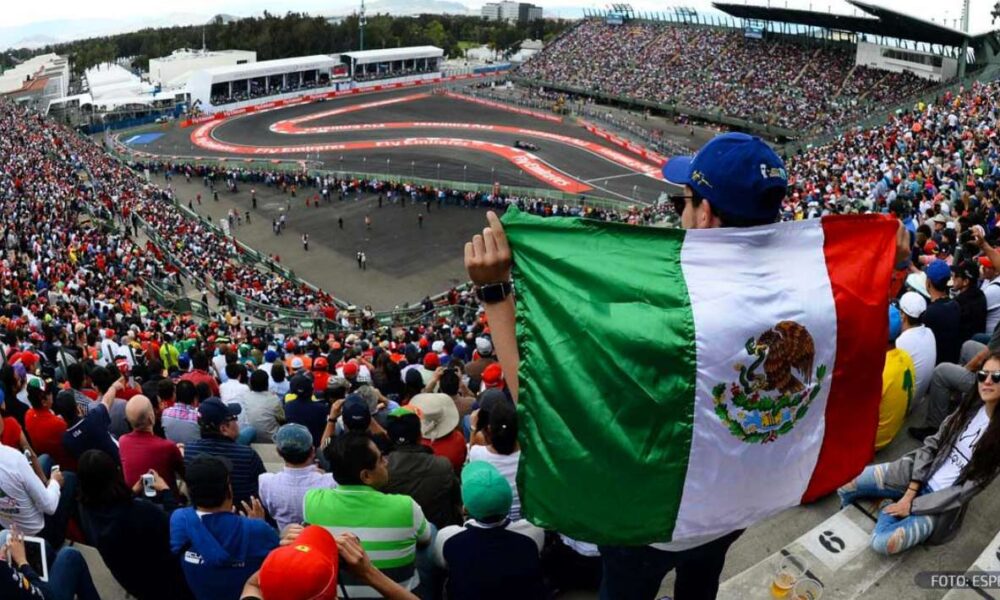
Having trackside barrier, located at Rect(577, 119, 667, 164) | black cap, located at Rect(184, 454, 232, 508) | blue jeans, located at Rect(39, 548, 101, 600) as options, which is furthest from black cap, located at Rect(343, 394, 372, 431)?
trackside barrier, located at Rect(577, 119, 667, 164)

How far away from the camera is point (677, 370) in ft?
8.26

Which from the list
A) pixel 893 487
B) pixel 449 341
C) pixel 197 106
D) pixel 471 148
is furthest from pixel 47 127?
pixel 893 487

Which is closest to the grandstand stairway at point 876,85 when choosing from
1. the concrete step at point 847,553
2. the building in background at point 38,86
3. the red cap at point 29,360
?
the concrete step at point 847,553

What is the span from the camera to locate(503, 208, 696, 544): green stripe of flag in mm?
2545

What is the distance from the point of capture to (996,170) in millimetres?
16141

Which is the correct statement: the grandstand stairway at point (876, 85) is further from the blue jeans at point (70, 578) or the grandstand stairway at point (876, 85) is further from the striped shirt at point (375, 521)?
the blue jeans at point (70, 578)

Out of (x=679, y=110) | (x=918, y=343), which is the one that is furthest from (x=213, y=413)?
(x=679, y=110)

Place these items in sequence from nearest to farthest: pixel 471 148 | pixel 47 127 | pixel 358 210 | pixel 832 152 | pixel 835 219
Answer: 1. pixel 835 219
2. pixel 832 152
3. pixel 358 210
4. pixel 47 127
5. pixel 471 148

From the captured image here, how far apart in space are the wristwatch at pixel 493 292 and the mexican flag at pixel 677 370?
0.23 feet

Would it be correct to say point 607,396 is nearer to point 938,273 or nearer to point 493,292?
point 493,292

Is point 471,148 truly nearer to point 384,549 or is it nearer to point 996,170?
point 996,170

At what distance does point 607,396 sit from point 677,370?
0.25 metres

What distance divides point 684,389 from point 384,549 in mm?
2014

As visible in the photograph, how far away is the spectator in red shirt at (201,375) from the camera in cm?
803
